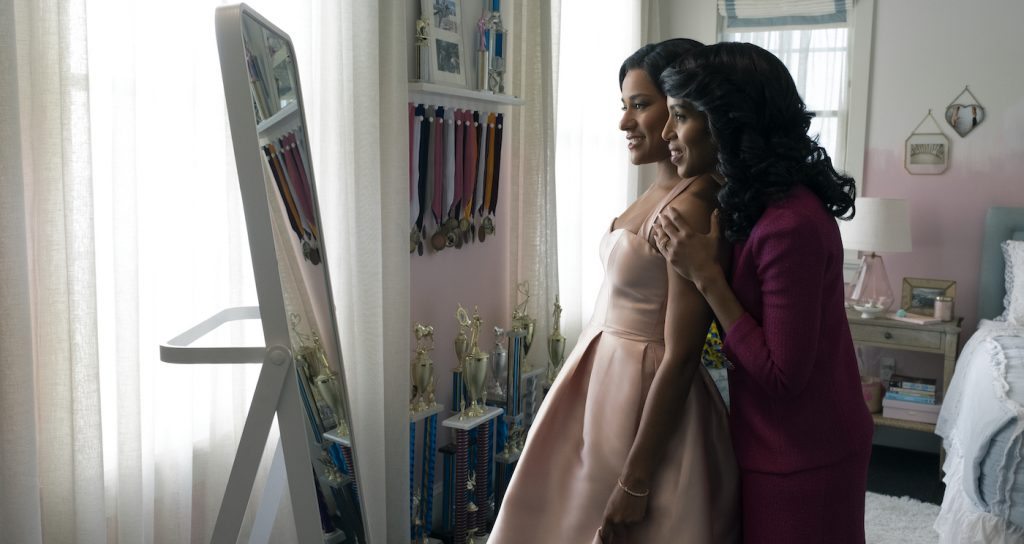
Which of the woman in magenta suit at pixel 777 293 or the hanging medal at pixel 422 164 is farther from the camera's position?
the hanging medal at pixel 422 164

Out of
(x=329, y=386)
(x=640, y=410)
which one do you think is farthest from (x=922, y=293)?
(x=329, y=386)

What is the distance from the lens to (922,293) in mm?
4203

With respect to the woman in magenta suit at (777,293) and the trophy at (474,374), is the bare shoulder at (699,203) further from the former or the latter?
the trophy at (474,374)

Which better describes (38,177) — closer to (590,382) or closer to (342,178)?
(342,178)

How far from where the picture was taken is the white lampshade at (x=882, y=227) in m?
3.94

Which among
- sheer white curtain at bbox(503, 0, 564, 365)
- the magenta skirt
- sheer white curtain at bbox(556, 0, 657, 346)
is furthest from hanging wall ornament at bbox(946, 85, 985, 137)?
the magenta skirt

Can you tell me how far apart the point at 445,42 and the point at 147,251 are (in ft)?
4.60

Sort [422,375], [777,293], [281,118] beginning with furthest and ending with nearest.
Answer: [422,375]
[281,118]
[777,293]

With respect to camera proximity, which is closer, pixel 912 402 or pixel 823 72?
pixel 912 402

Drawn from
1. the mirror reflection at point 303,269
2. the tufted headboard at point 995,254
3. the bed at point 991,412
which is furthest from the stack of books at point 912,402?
the mirror reflection at point 303,269

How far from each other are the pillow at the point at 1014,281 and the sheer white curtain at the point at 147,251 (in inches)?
112

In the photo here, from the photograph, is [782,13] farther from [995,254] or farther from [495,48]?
[495,48]

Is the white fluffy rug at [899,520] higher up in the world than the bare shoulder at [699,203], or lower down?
lower down

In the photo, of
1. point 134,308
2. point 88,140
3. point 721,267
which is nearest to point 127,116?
point 88,140
